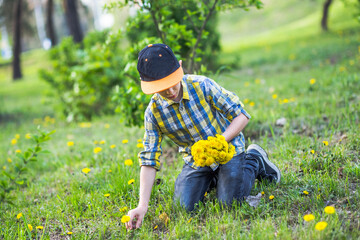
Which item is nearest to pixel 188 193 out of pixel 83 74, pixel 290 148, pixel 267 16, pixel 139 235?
pixel 139 235

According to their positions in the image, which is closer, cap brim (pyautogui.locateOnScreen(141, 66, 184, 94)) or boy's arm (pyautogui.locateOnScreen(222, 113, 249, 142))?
cap brim (pyautogui.locateOnScreen(141, 66, 184, 94))

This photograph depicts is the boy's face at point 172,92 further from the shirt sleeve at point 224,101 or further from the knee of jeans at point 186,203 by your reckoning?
the knee of jeans at point 186,203

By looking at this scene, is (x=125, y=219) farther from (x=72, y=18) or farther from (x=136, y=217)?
(x=72, y=18)

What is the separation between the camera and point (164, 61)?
2119mm

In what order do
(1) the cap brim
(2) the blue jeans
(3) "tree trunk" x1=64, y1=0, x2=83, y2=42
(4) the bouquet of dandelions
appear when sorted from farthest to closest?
(3) "tree trunk" x1=64, y1=0, x2=83, y2=42 → (2) the blue jeans → (1) the cap brim → (4) the bouquet of dandelions

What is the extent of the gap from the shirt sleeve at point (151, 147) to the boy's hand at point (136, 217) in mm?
331

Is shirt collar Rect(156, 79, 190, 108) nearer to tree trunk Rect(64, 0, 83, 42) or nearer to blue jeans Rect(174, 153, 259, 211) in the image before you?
blue jeans Rect(174, 153, 259, 211)

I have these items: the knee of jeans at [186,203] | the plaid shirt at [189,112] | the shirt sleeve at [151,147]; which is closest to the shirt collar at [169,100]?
the plaid shirt at [189,112]

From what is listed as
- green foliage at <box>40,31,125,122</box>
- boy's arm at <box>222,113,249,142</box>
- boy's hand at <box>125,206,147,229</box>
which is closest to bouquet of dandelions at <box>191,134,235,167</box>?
boy's arm at <box>222,113,249,142</box>

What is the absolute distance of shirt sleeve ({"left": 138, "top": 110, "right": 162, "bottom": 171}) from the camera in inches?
93.2

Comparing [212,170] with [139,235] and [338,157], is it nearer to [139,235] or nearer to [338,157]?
[139,235]

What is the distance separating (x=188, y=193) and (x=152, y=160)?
363 mm

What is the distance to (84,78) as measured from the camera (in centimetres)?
662

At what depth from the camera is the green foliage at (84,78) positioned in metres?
6.56
